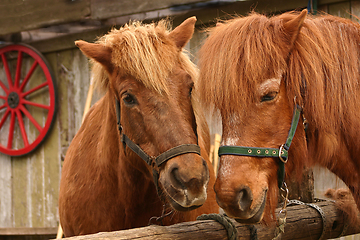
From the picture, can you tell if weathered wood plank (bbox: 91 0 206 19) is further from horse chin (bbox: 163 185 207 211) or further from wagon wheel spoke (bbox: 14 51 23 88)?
horse chin (bbox: 163 185 207 211)

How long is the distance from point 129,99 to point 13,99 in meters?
3.58

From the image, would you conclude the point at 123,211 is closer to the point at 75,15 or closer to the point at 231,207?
the point at 231,207

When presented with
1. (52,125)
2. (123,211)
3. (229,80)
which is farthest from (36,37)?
(229,80)

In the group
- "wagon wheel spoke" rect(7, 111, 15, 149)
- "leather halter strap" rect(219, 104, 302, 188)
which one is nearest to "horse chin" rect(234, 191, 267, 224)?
"leather halter strap" rect(219, 104, 302, 188)

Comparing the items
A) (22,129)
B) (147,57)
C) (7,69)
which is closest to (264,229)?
(147,57)

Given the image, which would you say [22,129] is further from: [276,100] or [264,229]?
[276,100]

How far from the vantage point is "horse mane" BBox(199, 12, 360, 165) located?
5.29 ft

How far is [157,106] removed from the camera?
6.17 feet

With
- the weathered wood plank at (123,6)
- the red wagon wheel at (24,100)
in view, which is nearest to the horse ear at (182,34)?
the weathered wood plank at (123,6)

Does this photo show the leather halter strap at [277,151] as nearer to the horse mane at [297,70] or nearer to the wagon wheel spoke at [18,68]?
the horse mane at [297,70]

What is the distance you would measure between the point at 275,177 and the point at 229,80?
0.46m

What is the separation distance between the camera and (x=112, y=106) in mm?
2229

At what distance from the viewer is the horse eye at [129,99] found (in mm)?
1968

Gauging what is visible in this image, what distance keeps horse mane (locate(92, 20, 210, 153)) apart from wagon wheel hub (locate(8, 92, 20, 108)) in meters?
3.15
